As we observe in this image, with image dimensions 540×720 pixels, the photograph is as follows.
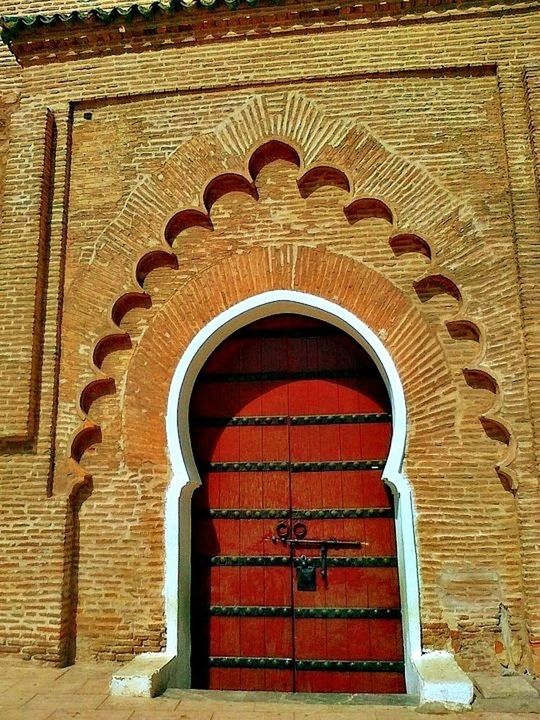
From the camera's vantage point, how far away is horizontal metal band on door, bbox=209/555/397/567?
436 centimetres

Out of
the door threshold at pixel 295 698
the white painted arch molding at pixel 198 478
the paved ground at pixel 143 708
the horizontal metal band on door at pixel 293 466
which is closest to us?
the paved ground at pixel 143 708

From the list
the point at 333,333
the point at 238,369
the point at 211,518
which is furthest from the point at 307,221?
the point at 211,518

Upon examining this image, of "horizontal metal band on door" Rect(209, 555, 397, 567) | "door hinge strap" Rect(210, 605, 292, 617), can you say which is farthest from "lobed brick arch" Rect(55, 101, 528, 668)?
"door hinge strap" Rect(210, 605, 292, 617)

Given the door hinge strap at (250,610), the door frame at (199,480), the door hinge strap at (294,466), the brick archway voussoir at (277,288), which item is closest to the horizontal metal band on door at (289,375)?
the door frame at (199,480)

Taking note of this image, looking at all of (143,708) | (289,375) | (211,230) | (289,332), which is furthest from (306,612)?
(211,230)

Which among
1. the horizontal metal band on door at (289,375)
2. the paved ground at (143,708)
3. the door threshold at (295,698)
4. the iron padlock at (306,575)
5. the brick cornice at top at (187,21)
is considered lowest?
the door threshold at (295,698)

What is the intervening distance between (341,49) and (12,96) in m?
2.81

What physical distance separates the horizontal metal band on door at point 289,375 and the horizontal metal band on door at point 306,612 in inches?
66.2

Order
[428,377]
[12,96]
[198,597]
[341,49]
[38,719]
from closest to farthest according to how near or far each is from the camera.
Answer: [38,719] < [428,377] < [198,597] < [341,49] < [12,96]

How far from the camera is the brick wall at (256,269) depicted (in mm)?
4055

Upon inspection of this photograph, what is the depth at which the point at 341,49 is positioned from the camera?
4.79 m

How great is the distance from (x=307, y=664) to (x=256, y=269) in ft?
9.42

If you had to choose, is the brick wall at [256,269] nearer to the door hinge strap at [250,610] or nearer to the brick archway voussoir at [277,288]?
the brick archway voussoir at [277,288]

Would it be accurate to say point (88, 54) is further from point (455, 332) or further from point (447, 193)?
point (455, 332)
